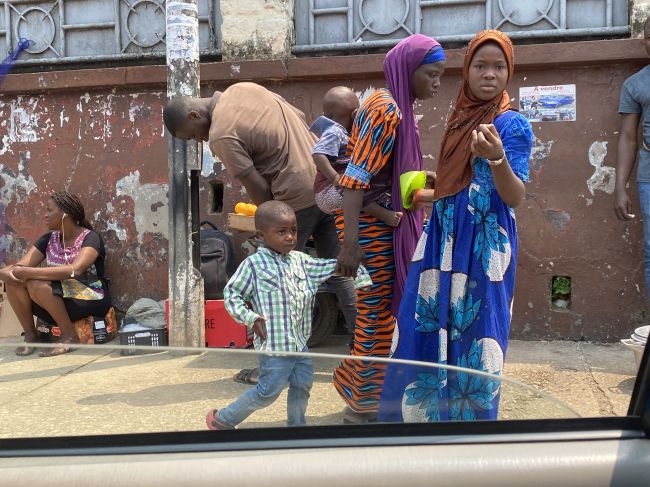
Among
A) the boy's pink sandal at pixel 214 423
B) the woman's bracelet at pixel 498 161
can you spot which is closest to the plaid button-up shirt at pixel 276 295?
the woman's bracelet at pixel 498 161

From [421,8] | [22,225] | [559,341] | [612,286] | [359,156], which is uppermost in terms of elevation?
[421,8]

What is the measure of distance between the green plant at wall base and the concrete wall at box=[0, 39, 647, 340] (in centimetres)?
6

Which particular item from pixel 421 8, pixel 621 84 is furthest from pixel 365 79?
pixel 621 84

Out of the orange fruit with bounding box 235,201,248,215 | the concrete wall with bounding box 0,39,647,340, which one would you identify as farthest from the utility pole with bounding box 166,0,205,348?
the concrete wall with bounding box 0,39,647,340

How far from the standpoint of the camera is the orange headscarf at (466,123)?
7.10ft

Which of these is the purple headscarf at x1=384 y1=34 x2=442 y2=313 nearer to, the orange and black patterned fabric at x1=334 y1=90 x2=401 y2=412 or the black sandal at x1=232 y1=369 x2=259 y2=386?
the orange and black patterned fabric at x1=334 y1=90 x2=401 y2=412

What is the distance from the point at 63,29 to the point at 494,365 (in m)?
4.86

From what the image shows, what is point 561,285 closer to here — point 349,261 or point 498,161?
point 349,261

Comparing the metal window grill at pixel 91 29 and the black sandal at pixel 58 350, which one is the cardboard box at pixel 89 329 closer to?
the metal window grill at pixel 91 29

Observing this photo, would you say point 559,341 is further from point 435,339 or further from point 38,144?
point 38,144

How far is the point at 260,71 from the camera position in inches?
186

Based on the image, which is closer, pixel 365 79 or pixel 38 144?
pixel 365 79

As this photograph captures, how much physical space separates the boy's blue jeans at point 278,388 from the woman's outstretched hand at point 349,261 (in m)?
1.36

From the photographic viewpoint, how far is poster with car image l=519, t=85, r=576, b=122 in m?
4.31
